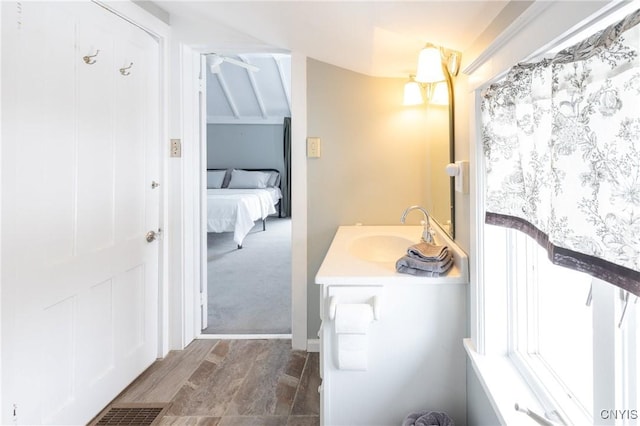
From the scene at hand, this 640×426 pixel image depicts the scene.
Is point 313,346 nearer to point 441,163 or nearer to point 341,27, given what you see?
point 441,163

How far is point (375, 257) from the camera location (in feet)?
6.64

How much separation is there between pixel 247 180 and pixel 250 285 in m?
3.76

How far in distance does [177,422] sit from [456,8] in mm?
2101

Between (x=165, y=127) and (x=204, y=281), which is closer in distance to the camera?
(x=165, y=127)

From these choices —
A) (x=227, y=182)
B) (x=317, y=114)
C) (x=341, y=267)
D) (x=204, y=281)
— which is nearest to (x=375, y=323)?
(x=341, y=267)

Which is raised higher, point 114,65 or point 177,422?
point 114,65

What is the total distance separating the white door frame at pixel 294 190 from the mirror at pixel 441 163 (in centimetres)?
81

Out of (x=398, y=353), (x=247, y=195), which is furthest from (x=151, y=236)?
(x=247, y=195)

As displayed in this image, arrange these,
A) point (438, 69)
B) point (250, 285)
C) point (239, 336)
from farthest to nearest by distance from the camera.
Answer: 1. point (250, 285)
2. point (239, 336)
3. point (438, 69)

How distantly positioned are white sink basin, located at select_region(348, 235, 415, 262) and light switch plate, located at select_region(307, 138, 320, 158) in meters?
0.67

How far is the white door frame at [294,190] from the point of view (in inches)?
90.3

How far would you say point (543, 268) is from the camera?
105 cm

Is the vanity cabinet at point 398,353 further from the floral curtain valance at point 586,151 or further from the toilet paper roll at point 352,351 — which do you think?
the floral curtain valance at point 586,151

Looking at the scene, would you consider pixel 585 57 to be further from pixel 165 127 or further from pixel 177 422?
pixel 165 127
